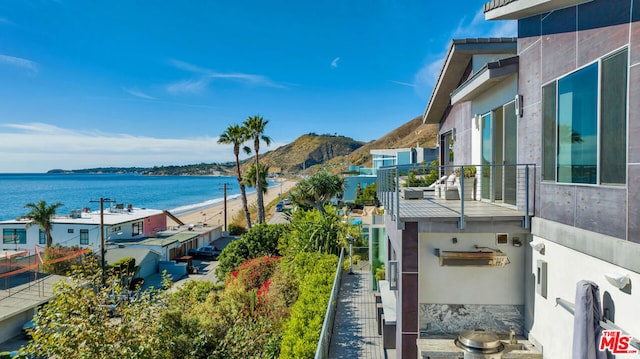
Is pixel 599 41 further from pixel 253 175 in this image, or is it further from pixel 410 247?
pixel 253 175

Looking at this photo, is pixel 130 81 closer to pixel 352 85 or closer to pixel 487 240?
pixel 352 85

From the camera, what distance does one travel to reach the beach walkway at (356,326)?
8.09 meters

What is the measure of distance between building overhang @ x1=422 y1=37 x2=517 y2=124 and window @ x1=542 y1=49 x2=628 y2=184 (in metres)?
4.13

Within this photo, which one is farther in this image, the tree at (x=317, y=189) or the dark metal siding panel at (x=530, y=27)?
the tree at (x=317, y=189)

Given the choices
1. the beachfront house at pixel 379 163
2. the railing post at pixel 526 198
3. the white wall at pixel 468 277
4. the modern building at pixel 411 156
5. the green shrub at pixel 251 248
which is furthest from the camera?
the beachfront house at pixel 379 163

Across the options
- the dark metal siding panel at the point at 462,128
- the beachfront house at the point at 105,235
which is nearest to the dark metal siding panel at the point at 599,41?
the dark metal siding panel at the point at 462,128

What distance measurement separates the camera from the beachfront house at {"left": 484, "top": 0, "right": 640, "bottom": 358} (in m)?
3.84

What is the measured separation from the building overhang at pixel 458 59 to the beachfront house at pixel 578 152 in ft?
9.37

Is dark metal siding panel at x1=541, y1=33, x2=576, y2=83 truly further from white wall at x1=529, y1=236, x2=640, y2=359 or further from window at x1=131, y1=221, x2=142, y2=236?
window at x1=131, y1=221, x2=142, y2=236

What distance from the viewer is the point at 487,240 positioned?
6.50m

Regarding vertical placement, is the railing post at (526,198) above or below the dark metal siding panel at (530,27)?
below

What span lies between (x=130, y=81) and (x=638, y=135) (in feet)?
233

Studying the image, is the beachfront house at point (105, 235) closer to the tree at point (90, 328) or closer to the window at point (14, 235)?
the window at point (14, 235)

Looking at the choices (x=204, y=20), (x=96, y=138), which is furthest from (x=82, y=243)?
(x=96, y=138)
